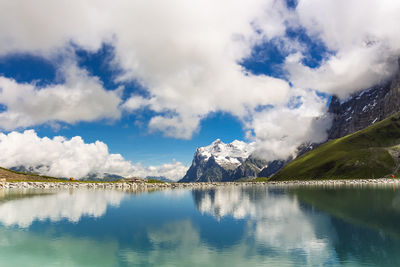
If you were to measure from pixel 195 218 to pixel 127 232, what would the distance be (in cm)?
1438

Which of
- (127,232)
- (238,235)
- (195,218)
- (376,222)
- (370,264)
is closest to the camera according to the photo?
(370,264)

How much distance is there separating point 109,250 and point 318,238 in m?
23.0

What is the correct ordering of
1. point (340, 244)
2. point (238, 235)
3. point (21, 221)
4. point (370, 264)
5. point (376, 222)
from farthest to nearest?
point (21, 221) < point (376, 222) < point (238, 235) < point (340, 244) < point (370, 264)

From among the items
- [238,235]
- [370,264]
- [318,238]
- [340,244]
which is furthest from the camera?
[238,235]

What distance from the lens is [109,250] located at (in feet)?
91.6

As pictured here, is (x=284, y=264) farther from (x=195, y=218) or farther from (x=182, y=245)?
(x=195, y=218)

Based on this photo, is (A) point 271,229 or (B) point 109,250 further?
(A) point 271,229

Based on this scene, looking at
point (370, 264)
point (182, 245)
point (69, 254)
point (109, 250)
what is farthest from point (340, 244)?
point (69, 254)

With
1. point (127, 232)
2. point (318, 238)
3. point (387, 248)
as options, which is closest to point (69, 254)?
point (127, 232)

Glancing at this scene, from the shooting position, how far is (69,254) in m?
26.7

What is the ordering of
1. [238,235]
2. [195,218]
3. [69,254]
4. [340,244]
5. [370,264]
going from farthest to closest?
[195,218] < [238,235] < [340,244] < [69,254] < [370,264]

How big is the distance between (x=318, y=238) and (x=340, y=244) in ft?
9.59

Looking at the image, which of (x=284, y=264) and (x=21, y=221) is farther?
(x=21, y=221)

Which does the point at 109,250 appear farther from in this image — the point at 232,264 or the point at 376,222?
the point at 376,222
